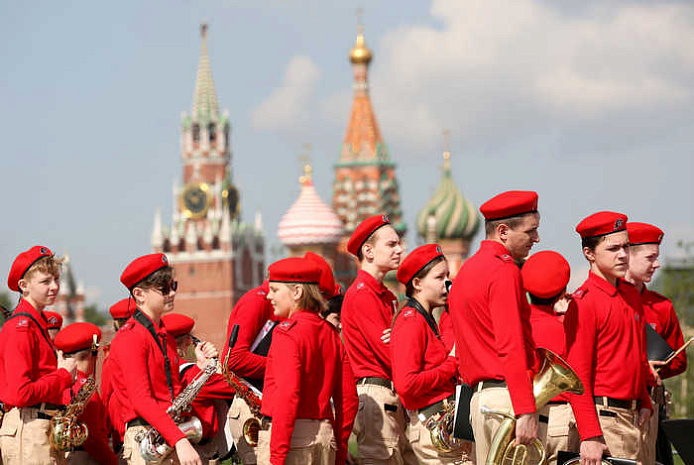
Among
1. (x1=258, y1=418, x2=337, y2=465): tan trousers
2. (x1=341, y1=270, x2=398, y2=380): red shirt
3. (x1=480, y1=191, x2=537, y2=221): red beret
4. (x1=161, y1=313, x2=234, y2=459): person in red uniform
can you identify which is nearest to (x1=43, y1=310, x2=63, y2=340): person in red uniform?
(x1=161, y1=313, x2=234, y2=459): person in red uniform

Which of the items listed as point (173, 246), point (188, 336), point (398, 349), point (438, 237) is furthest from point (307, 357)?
point (173, 246)

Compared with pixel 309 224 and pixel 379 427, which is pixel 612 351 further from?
pixel 309 224

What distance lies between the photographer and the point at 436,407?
7.31m

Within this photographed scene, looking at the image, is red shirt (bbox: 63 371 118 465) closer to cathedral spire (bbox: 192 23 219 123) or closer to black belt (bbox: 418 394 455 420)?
black belt (bbox: 418 394 455 420)

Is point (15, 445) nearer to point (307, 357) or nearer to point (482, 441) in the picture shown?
point (307, 357)

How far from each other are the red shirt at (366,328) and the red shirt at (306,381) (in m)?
1.06

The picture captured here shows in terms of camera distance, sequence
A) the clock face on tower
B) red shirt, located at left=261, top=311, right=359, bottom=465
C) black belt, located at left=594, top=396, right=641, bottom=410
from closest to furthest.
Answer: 1. red shirt, located at left=261, top=311, right=359, bottom=465
2. black belt, located at left=594, top=396, right=641, bottom=410
3. the clock face on tower

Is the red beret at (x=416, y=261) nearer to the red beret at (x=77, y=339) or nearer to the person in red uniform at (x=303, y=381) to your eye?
the person in red uniform at (x=303, y=381)

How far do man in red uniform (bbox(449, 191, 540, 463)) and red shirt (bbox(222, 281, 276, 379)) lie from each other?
1.91 m

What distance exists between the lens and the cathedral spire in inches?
4717

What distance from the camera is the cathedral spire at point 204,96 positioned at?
11981cm

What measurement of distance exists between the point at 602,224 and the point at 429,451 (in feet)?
6.13

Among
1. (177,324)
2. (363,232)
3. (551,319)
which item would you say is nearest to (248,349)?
(177,324)

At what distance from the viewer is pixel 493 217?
19.9 ft
